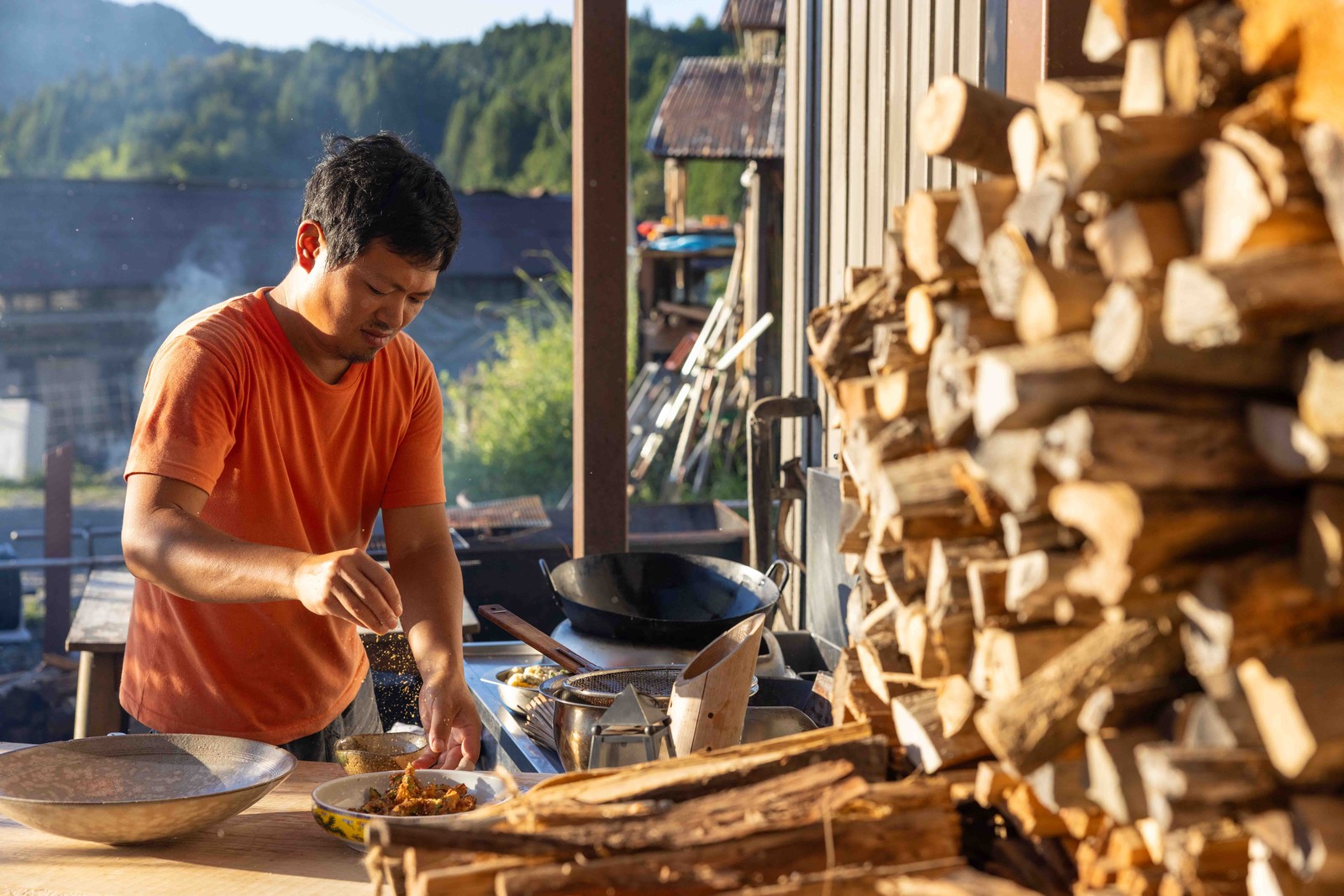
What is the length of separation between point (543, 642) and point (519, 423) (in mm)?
9745

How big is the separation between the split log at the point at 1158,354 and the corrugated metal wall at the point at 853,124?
1649 mm

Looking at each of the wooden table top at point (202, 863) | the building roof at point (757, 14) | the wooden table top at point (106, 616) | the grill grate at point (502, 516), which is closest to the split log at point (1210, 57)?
the wooden table top at point (202, 863)

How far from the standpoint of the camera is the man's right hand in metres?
1.97

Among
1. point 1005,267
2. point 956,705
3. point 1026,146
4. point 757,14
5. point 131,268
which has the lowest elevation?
point 956,705

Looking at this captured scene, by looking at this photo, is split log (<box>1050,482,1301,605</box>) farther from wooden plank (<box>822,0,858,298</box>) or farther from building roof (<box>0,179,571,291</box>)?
building roof (<box>0,179,571,291</box>)

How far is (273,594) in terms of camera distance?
2.13 metres

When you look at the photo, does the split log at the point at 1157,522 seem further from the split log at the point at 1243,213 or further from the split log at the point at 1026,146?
the split log at the point at 1026,146

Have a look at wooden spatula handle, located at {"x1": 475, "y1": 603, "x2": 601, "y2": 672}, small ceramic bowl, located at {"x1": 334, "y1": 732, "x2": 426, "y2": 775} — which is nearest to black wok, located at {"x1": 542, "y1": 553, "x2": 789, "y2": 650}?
wooden spatula handle, located at {"x1": 475, "y1": 603, "x2": 601, "y2": 672}

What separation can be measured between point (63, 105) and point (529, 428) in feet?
30.0

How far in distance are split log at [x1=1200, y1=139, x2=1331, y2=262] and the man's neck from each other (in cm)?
190

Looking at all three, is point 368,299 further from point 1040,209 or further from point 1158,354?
point 1158,354

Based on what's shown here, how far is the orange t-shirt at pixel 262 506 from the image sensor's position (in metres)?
2.42

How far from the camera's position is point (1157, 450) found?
3.65 feet

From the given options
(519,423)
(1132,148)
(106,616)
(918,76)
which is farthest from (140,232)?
(1132,148)
